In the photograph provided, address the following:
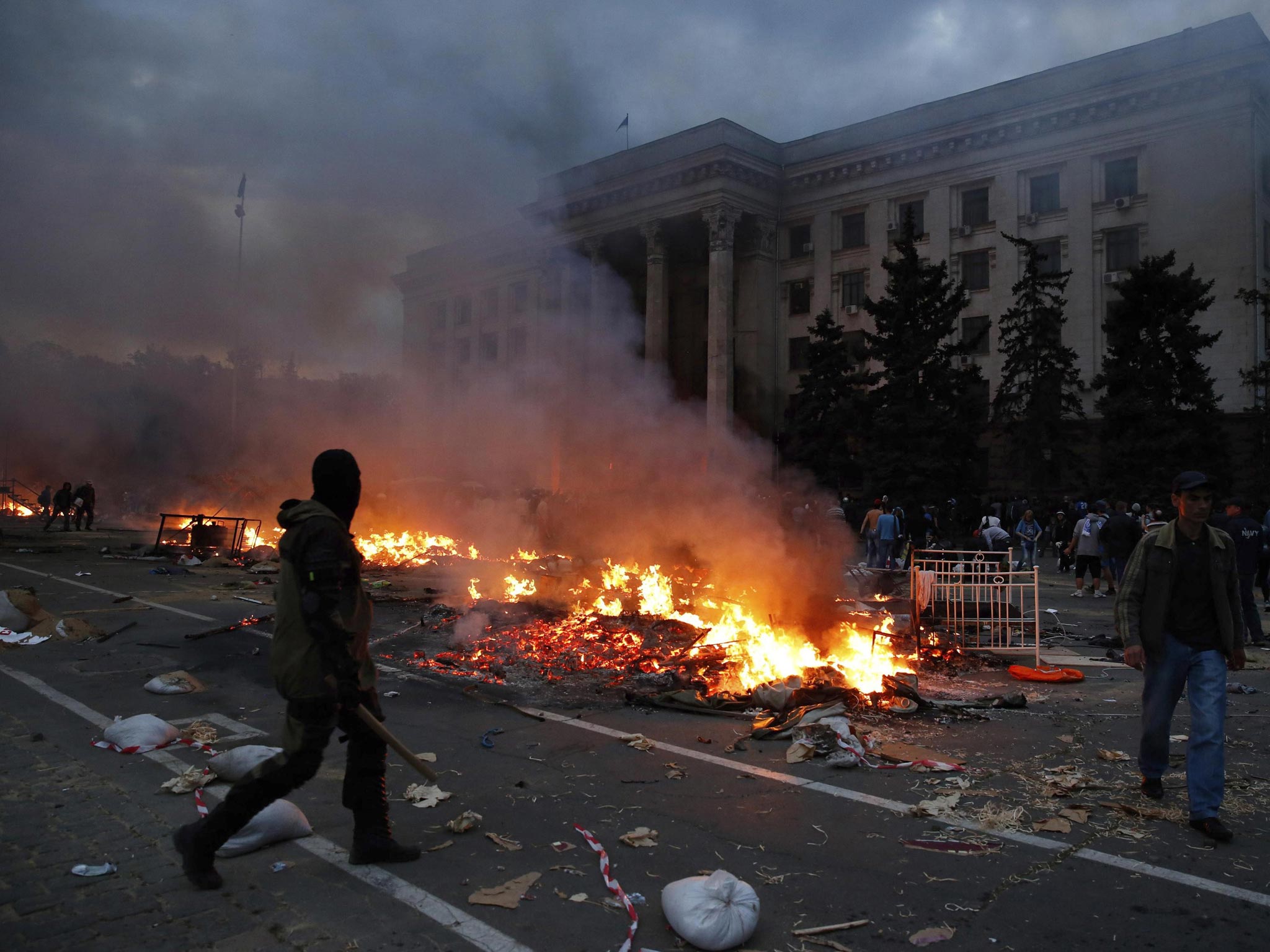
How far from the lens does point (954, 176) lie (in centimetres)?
3397

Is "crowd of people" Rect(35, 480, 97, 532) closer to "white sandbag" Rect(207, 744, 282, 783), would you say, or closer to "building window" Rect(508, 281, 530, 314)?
"building window" Rect(508, 281, 530, 314)

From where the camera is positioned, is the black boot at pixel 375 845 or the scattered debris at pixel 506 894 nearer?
the scattered debris at pixel 506 894

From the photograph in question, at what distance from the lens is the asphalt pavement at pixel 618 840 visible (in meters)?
2.91

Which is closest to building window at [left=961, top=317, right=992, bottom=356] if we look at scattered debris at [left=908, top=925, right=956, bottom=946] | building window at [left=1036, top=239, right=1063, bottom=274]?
building window at [left=1036, top=239, right=1063, bottom=274]

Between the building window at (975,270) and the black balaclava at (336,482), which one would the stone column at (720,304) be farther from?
the black balaclava at (336,482)

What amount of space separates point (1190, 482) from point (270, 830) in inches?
180

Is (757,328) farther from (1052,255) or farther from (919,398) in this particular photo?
(919,398)

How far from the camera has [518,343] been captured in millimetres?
20359

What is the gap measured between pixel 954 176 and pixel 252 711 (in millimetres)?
34863

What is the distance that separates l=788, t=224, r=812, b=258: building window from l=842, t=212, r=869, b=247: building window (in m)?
1.55

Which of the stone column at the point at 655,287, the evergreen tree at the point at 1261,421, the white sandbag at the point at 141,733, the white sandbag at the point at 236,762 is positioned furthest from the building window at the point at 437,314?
the evergreen tree at the point at 1261,421

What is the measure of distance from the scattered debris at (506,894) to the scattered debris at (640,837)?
0.51 metres

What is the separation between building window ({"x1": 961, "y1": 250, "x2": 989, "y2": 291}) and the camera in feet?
111

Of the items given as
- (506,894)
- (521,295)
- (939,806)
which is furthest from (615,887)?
(521,295)
